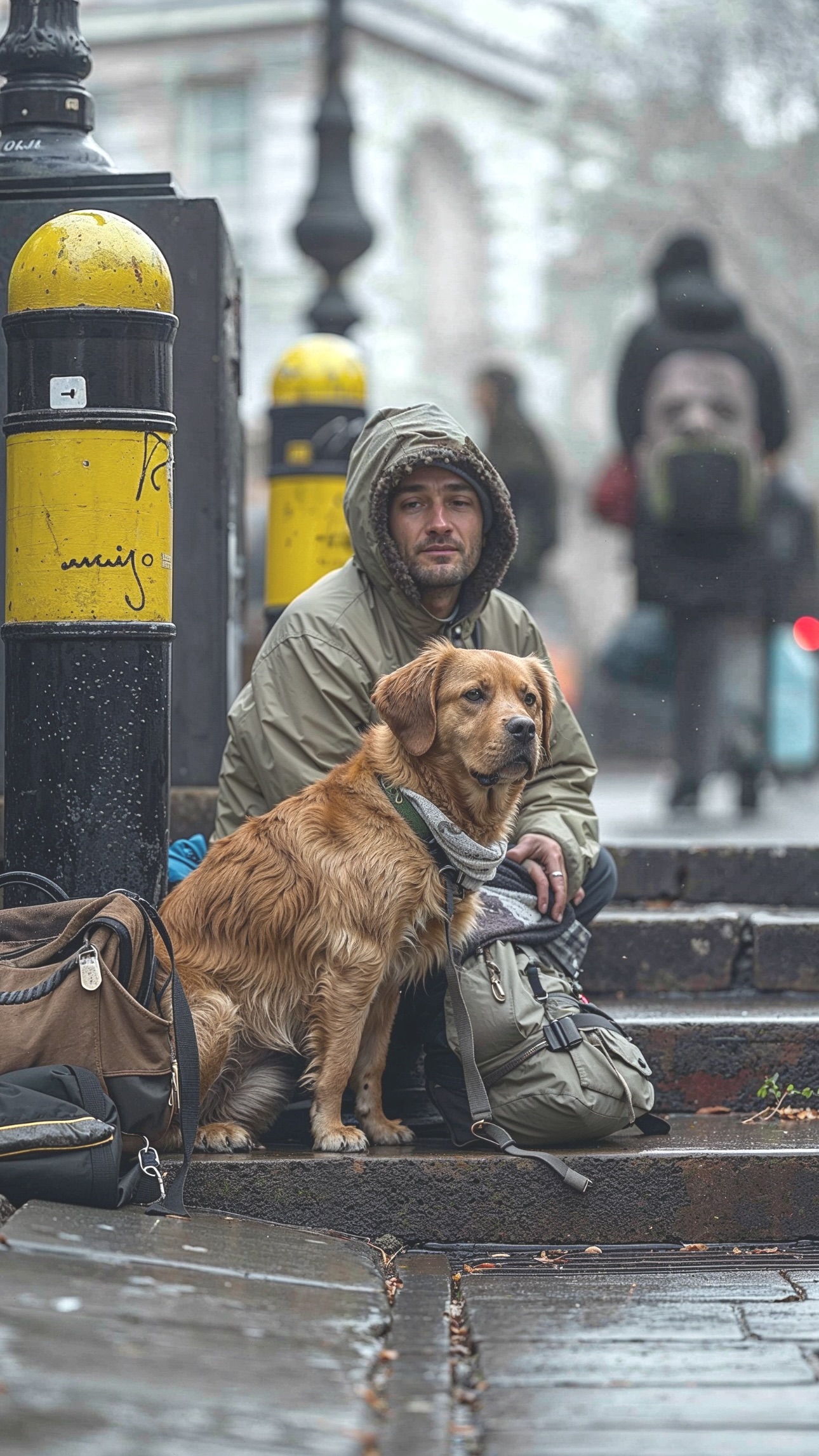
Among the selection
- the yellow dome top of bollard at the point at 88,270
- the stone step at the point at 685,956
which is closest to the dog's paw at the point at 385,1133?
the stone step at the point at 685,956

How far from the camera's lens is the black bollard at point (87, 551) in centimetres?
538

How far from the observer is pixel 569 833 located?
5.78 m

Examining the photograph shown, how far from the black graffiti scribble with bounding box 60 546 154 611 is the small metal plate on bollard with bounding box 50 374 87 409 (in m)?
0.40

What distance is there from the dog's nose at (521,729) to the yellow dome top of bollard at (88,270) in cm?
146

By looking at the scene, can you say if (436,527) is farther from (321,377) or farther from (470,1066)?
(321,377)

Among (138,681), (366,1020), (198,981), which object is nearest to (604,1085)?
(366,1020)

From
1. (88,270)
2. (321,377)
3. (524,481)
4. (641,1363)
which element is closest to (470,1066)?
(641,1363)

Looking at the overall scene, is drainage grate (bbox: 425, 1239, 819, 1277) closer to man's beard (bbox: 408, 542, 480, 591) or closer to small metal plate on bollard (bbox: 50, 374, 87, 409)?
man's beard (bbox: 408, 542, 480, 591)

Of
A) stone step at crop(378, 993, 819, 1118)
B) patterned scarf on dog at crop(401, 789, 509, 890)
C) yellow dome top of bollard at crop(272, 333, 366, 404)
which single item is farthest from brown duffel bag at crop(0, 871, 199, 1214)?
yellow dome top of bollard at crop(272, 333, 366, 404)

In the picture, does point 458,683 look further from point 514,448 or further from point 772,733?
point 772,733

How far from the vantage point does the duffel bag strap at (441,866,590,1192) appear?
5.21 metres

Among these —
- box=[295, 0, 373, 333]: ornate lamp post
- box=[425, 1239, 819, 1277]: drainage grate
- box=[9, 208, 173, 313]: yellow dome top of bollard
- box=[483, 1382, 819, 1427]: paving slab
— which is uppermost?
box=[295, 0, 373, 333]: ornate lamp post

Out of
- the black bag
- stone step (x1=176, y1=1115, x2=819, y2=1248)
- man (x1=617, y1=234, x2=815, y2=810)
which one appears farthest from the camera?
man (x1=617, y1=234, x2=815, y2=810)

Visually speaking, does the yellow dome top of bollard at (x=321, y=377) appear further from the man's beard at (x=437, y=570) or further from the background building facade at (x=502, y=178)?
the background building facade at (x=502, y=178)
